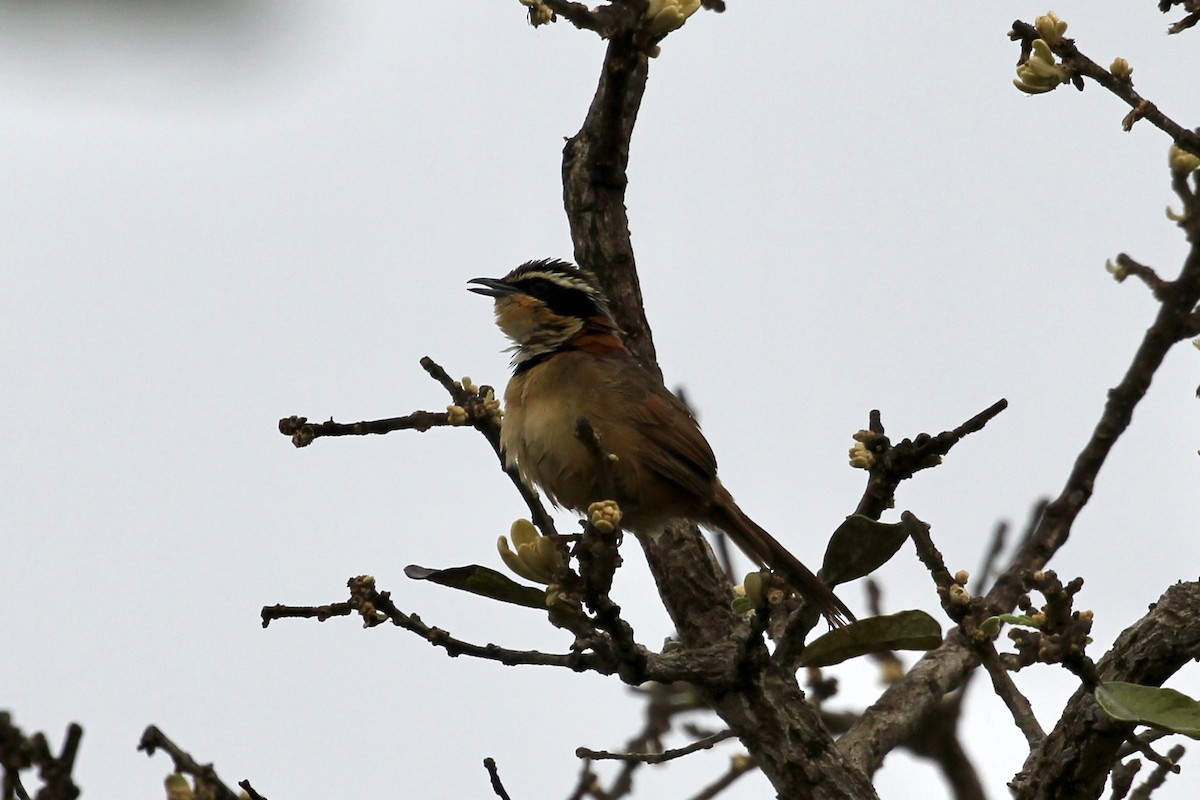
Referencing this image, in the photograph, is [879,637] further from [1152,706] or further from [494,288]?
[494,288]

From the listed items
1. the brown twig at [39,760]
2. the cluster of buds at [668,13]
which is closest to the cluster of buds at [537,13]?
the cluster of buds at [668,13]

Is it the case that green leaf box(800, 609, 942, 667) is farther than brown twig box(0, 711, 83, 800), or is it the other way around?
green leaf box(800, 609, 942, 667)

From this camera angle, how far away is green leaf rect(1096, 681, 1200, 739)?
3824 mm

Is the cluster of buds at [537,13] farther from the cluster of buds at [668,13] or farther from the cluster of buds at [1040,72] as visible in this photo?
the cluster of buds at [1040,72]

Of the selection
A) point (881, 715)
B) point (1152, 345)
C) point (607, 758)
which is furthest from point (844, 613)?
point (1152, 345)

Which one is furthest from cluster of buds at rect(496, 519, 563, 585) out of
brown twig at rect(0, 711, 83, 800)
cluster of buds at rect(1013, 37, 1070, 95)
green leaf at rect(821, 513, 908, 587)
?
cluster of buds at rect(1013, 37, 1070, 95)

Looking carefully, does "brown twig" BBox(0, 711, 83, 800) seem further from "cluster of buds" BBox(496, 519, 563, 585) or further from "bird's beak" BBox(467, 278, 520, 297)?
"bird's beak" BBox(467, 278, 520, 297)

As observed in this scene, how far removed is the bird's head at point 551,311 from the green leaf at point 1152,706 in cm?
304

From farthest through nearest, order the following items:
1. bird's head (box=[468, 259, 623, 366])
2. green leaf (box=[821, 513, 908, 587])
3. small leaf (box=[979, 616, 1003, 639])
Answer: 1. bird's head (box=[468, 259, 623, 366])
2. small leaf (box=[979, 616, 1003, 639])
3. green leaf (box=[821, 513, 908, 587])

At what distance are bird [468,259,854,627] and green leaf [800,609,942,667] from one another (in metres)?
0.72

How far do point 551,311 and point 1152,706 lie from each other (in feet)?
11.6

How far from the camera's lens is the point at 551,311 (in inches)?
263

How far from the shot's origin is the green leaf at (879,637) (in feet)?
14.1

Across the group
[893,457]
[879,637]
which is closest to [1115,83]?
[893,457]
